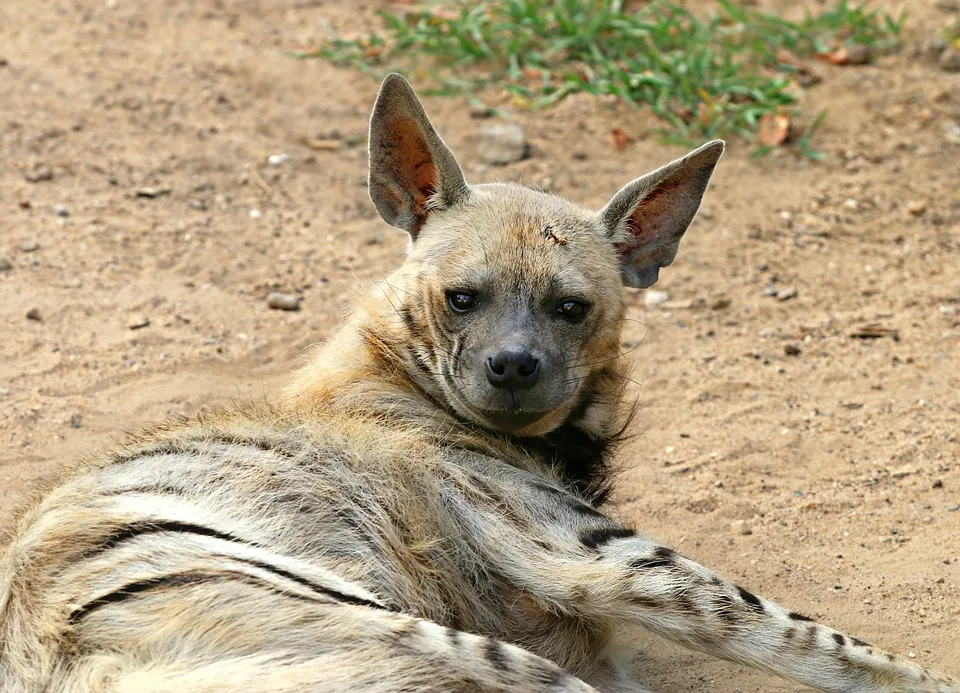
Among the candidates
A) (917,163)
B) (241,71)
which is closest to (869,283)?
(917,163)

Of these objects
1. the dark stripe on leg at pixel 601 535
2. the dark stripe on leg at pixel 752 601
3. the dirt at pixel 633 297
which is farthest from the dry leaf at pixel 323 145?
the dark stripe on leg at pixel 752 601

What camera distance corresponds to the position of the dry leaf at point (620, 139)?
7934 millimetres

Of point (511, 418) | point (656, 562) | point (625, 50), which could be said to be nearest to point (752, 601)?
point (656, 562)

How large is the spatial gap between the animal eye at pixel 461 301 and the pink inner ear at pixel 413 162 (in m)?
0.54

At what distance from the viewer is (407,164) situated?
181 inches

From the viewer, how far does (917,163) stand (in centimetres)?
775

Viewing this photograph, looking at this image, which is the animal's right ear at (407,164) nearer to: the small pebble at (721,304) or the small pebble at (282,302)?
the small pebble at (282,302)

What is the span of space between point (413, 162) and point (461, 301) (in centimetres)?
71

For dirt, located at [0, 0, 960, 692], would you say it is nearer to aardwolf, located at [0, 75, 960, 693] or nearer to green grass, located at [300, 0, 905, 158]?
green grass, located at [300, 0, 905, 158]

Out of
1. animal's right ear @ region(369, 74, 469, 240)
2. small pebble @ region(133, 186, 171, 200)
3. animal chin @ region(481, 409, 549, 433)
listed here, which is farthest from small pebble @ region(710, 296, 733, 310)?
small pebble @ region(133, 186, 171, 200)

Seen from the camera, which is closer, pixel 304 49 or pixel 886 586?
pixel 886 586

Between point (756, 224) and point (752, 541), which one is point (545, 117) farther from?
point (752, 541)

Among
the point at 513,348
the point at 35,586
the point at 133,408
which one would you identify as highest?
the point at 513,348

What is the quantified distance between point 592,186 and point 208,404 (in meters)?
3.09
